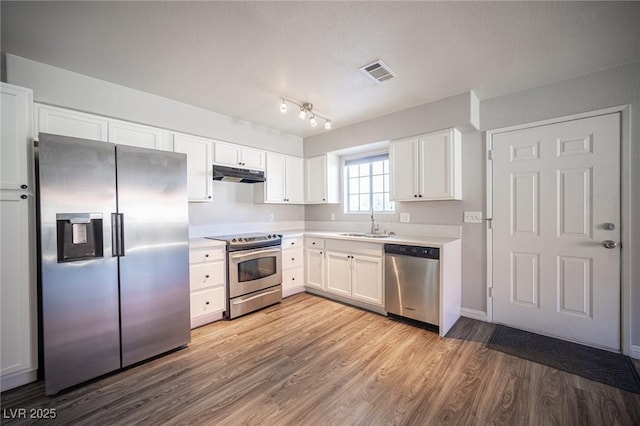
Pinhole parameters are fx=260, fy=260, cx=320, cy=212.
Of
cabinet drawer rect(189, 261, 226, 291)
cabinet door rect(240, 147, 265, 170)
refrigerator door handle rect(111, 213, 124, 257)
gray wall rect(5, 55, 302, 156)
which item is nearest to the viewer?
refrigerator door handle rect(111, 213, 124, 257)

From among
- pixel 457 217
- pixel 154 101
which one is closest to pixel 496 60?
pixel 457 217

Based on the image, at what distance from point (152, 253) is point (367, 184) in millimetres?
3057

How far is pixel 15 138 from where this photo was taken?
1926 mm

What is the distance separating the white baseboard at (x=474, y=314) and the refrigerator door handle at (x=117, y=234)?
143 inches

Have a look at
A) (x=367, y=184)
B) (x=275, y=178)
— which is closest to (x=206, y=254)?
(x=275, y=178)

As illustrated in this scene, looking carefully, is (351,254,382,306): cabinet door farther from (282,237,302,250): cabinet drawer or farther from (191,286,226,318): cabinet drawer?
(191,286,226,318): cabinet drawer

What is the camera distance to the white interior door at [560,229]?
7.76ft

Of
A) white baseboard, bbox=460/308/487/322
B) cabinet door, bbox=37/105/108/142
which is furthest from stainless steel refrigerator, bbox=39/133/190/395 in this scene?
white baseboard, bbox=460/308/487/322

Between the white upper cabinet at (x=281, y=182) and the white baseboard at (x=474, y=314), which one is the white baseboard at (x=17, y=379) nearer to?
the white upper cabinet at (x=281, y=182)

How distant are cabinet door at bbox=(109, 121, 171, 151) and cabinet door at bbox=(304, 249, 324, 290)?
2.33 metres

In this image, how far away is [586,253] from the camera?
2463mm

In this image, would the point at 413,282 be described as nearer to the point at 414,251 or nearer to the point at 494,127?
the point at 414,251

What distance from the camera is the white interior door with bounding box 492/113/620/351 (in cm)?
237

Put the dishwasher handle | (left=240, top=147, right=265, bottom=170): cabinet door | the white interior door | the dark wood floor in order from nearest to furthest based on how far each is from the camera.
A: 1. the dark wood floor
2. the white interior door
3. the dishwasher handle
4. (left=240, top=147, right=265, bottom=170): cabinet door
